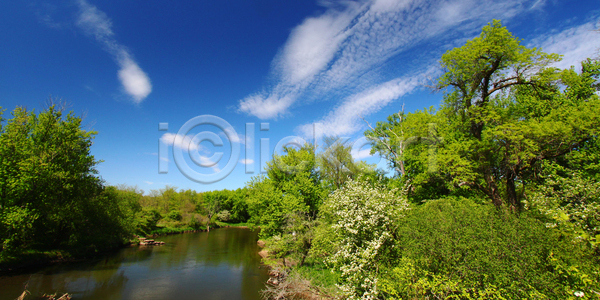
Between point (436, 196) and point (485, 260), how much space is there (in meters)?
13.6

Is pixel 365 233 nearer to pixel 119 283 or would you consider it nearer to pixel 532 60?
pixel 532 60

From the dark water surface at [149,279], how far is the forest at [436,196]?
2.55m

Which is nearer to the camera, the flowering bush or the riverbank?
the flowering bush

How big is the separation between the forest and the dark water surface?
2.55 metres

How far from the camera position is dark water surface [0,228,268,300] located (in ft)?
47.6

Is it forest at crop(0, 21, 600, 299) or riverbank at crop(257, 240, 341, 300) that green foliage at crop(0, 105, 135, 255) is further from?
riverbank at crop(257, 240, 341, 300)

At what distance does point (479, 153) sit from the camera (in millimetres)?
14195

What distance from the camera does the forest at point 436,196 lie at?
6801 mm

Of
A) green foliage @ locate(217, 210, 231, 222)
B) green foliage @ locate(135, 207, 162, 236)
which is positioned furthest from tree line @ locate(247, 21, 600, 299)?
green foliage @ locate(217, 210, 231, 222)

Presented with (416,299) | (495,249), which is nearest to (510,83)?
(495,249)

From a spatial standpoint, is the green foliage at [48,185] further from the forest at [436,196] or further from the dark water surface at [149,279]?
the dark water surface at [149,279]

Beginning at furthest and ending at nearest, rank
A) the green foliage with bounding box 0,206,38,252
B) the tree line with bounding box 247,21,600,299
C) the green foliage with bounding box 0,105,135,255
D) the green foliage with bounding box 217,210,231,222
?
the green foliage with bounding box 217,210,231,222 → the green foliage with bounding box 0,105,135,255 → the green foliage with bounding box 0,206,38,252 → the tree line with bounding box 247,21,600,299

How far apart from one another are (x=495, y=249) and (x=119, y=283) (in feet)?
68.4

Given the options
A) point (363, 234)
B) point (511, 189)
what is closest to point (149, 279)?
point (363, 234)
